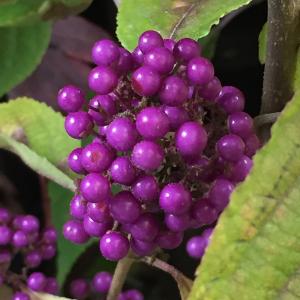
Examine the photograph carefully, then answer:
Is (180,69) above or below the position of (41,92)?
above

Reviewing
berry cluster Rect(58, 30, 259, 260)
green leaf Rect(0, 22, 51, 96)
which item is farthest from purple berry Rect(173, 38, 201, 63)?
green leaf Rect(0, 22, 51, 96)

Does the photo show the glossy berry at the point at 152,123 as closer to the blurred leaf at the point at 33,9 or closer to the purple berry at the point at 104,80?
the purple berry at the point at 104,80

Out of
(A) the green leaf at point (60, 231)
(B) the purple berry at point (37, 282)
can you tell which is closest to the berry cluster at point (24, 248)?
(B) the purple berry at point (37, 282)

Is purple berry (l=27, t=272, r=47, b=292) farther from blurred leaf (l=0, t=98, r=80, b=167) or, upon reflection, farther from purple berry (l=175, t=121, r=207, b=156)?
purple berry (l=175, t=121, r=207, b=156)

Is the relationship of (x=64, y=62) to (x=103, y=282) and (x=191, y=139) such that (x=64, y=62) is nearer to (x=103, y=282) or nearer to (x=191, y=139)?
(x=103, y=282)

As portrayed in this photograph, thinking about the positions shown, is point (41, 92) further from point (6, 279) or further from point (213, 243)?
point (213, 243)

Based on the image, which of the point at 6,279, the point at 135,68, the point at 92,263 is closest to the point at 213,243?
the point at 135,68

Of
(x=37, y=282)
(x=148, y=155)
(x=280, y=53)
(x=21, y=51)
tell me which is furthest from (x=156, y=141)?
(x=21, y=51)
